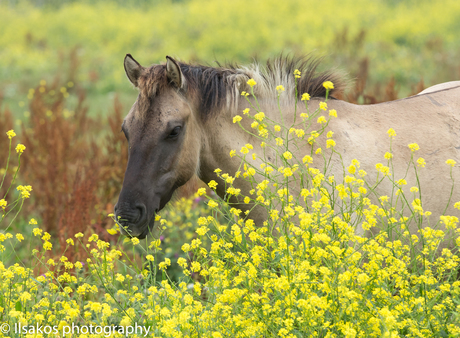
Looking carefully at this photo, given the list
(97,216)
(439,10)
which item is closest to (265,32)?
(439,10)

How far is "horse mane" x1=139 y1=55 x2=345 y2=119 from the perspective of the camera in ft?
8.94

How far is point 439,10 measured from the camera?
18391 mm

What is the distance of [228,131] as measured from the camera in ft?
9.11

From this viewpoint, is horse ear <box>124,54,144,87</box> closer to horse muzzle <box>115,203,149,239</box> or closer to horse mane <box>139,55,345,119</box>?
horse mane <box>139,55,345,119</box>

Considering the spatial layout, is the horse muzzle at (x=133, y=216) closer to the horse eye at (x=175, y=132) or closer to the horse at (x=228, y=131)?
the horse at (x=228, y=131)

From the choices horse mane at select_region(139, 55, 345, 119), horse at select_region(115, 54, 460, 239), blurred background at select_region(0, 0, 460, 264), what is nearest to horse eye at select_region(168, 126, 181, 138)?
horse at select_region(115, 54, 460, 239)

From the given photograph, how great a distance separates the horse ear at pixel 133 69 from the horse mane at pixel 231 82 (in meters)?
0.12

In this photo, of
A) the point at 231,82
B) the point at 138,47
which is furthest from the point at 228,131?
the point at 138,47

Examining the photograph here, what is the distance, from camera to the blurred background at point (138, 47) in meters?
5.96

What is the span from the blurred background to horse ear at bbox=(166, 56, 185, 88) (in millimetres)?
2713

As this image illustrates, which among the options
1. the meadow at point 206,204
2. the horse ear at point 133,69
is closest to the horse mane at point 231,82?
the horse ear at point 133,69

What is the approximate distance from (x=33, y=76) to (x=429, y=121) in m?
14.4

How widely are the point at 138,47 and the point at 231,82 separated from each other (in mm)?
17018

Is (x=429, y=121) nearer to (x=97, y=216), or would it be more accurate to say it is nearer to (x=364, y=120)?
(x=364, y=120)
